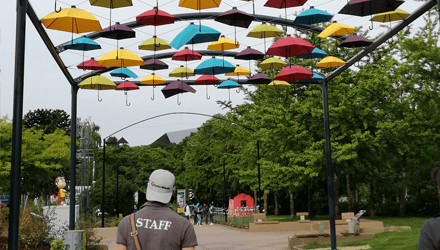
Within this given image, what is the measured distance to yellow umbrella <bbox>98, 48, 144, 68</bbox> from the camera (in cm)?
1562

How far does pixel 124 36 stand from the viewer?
15625mm

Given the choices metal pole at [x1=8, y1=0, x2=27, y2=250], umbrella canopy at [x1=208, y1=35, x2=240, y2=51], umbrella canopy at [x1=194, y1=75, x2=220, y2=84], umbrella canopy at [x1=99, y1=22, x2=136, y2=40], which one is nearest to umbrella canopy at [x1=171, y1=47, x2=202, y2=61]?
umbrella canopy at [x1=208, y1=35, x2=240, y2=51]

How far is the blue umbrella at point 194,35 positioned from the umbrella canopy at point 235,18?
1.10m

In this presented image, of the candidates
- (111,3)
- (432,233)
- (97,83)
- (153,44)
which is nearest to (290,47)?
(111,3)

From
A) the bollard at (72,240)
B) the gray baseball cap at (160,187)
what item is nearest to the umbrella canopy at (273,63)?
the bollard at (72,240)

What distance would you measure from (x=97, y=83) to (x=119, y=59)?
3.46 m

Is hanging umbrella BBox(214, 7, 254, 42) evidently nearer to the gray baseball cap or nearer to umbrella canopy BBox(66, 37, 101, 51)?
umbrella canopy BBox(66, 37, 101, 51)

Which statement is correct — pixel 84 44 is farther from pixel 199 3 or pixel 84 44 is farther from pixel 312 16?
pixel 312 16

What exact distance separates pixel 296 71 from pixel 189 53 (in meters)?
3.56

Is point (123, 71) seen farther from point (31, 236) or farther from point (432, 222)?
point (432, 222)

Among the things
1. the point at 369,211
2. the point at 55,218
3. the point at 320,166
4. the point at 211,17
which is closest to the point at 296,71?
the point at 211,17

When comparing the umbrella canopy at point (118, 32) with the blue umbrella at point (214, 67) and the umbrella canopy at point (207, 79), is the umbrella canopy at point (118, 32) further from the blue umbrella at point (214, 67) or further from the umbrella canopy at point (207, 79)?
the umbrella canopy at point (207, 79)

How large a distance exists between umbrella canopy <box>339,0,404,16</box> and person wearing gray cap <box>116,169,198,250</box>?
28.1ft

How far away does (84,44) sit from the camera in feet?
54.6
